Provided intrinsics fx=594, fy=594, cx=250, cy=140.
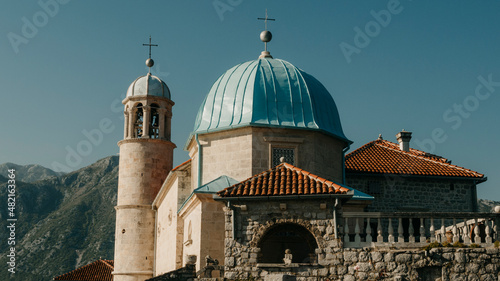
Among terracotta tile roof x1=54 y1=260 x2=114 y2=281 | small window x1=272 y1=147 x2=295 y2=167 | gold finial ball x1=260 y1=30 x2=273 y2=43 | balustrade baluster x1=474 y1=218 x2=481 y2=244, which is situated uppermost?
gold finial ball x1=260 y1=30 x2=273 y2=43

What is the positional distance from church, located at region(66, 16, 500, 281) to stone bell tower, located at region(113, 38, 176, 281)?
0.05m

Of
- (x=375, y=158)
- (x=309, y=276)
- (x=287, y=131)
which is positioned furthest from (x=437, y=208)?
(x=309, y=276)

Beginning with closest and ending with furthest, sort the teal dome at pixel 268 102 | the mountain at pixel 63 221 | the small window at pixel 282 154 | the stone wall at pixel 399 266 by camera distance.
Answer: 1. the stone wall at pixel 399 266
2. the small window at pixel 282 154
3. the teal dome at pixel 268 102
4. the mountain at pixel 63 221

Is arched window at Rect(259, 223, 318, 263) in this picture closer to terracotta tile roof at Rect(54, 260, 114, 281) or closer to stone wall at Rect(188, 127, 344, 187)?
stone wall at Rect(188, 127, 344, 187)

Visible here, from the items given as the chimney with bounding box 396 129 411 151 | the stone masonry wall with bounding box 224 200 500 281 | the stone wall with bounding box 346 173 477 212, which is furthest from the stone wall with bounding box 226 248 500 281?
the chimney with bounding box 396 129 411 151

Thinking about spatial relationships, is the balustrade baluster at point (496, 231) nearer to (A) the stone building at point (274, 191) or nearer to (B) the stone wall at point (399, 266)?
(A) the stone building at point (274, 191)

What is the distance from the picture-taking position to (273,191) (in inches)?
587

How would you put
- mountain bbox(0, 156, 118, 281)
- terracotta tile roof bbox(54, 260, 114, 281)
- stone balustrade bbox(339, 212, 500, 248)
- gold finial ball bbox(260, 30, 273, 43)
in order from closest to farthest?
stone balustrade bbox(339, 212, 500, 248)
gold finial ball bbox(260, 30, 273, 43)
terracotta tile roof bbox(54, 260, 114, 281)
mountain bbox(0, 156, 118, 281)

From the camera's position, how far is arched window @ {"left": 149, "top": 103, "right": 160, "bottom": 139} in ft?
105

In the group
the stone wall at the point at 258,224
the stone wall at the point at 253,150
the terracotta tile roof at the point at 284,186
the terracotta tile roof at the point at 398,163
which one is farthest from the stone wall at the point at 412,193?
the stone wall at the point at 258,224

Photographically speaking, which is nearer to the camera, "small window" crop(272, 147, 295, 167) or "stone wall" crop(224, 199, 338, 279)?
"stone wall" crop(224, 199, 338, 279)

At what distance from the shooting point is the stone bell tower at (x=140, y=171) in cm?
3080

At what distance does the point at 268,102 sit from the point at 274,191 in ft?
19.5

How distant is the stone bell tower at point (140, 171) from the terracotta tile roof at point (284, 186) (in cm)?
1642
